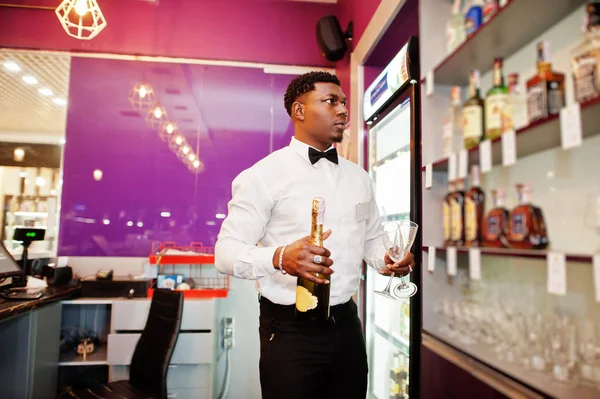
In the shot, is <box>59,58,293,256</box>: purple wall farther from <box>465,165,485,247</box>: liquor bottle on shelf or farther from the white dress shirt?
<box>465,165,485,247</box>: liquor bottle on shelf

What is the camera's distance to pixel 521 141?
5.15 feet

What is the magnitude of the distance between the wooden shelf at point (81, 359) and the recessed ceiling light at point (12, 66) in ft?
9.19

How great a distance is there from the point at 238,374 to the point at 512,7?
344 cm

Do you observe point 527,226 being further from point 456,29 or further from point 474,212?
point 456,29

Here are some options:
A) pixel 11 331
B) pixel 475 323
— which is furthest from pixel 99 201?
pixel 475 323

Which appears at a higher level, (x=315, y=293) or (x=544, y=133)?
(x=544, y=133)

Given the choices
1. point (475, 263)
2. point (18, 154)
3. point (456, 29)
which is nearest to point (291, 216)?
point (475, 263)

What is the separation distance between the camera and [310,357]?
158 cm

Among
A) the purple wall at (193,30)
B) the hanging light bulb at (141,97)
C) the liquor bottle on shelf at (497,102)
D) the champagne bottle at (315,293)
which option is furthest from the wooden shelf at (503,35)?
the hanging light bulb at (141,97)

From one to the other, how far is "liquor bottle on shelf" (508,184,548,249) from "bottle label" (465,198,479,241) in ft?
0.76

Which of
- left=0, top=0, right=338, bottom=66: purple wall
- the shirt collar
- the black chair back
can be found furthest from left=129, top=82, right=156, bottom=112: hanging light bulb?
the shirt collar

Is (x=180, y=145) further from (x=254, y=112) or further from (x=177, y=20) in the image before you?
(x=177, y=20)

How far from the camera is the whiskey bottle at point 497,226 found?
1.62 metres

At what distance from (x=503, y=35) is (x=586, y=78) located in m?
0.57
